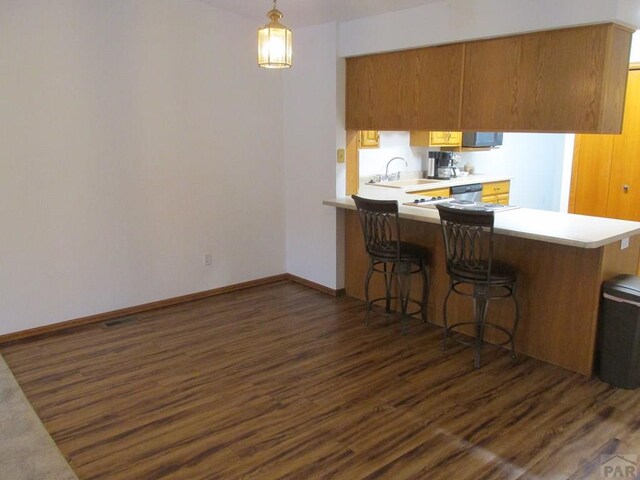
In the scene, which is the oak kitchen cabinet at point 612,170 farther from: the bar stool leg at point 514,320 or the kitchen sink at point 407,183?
the bar stool leg at point 514,320

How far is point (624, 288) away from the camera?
309cm

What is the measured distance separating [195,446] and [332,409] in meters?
0.78

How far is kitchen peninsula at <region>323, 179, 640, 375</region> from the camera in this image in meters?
3.18

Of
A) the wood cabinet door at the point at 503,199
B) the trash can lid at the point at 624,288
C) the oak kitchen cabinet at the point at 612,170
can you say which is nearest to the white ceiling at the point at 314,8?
the trash can lid at the point at 624,288

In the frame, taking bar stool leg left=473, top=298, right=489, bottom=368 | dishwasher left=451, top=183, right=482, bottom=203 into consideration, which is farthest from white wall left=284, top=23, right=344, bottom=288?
bar stool leg left=473, top=298, right=489, bottom=368

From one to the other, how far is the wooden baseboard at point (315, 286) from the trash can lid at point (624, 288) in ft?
7.84

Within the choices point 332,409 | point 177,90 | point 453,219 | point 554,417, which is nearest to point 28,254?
point 177,90

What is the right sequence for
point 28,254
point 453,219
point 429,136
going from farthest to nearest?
point 429,136 < point 28,254 < point 453,219

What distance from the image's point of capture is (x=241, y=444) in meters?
2.63

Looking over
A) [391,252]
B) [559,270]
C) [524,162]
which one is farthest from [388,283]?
[524,162]

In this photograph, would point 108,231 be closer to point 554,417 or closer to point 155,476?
point 155,476

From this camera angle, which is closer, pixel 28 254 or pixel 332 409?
pixel 332 409

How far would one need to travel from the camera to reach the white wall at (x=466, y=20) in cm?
304

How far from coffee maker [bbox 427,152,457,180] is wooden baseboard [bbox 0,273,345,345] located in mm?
2005
